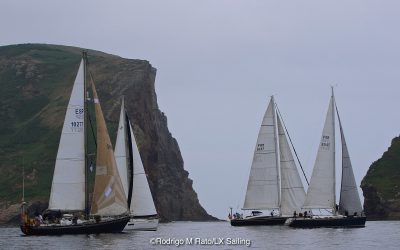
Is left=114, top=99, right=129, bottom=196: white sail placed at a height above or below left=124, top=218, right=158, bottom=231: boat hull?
above

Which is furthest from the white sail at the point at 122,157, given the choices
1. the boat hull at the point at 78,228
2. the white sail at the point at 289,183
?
the white sail at the point at 289,183

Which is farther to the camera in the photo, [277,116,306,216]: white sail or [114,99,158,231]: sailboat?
[277,116,306,216]: white sail

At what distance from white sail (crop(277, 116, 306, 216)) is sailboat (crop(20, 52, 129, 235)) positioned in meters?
27.5

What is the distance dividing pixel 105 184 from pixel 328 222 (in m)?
26.8

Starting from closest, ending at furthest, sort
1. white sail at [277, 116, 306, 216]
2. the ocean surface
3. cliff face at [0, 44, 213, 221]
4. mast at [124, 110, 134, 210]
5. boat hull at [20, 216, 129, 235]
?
the ocean surface
boat hull at [20, 216, 129, 235]
mast at [124, 110, 134, 210]
white sail at [277, 116, 306, 216]
cliff face at [0, 44, 213, 221]

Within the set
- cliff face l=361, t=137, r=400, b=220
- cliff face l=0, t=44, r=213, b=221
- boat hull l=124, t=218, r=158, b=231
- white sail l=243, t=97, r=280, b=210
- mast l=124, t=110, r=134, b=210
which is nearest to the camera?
boat hull l=124, t=218, r=158, b=231

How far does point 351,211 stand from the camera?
93938mm

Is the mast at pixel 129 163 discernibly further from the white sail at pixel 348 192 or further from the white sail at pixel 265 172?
the white sail at pixel 348 192

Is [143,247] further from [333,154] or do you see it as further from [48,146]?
[48,146]

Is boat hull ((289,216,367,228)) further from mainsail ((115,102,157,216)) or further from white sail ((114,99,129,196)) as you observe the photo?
white sail ((114,99,129,196))

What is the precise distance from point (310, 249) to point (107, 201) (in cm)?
2011

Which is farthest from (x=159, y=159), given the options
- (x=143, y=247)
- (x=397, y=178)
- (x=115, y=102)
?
(x=143, y=247)

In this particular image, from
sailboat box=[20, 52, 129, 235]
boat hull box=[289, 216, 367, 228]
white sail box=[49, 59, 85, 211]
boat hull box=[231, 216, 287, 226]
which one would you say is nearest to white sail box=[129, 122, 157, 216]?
sailboat box=[20, 52, 129, 235]

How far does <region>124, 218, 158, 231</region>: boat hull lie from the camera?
85.5m
